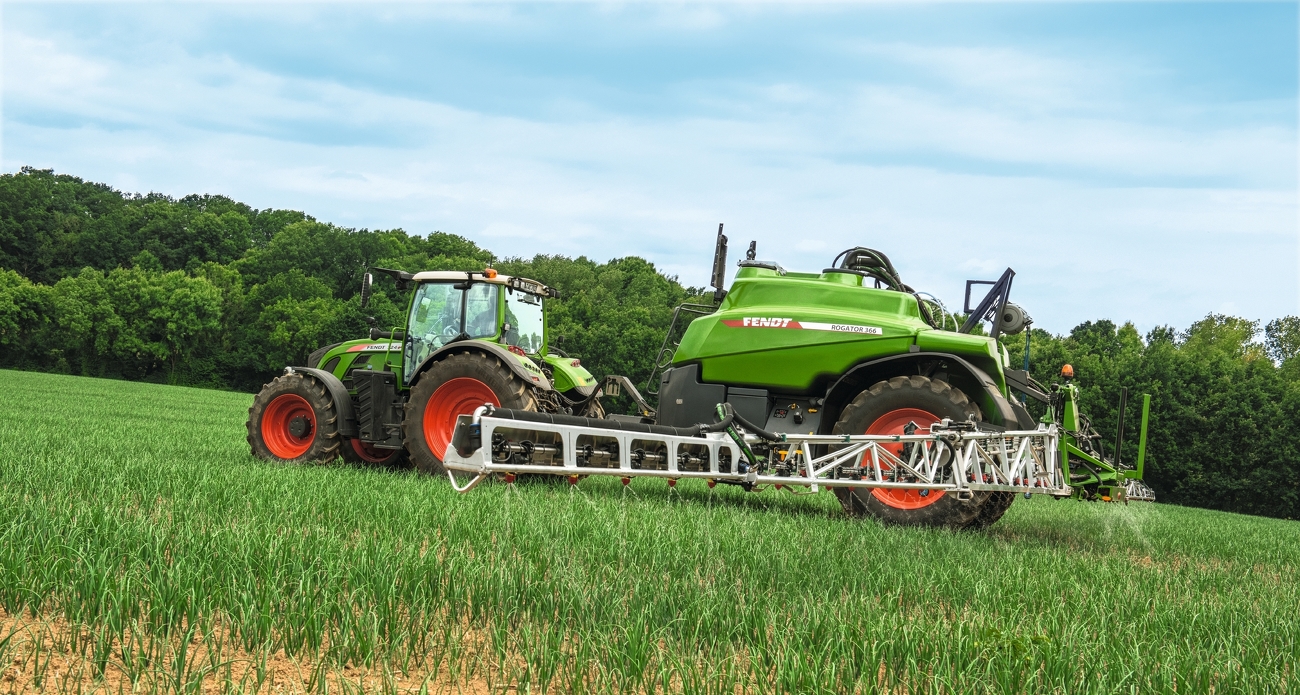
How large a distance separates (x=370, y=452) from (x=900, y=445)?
20.0ft

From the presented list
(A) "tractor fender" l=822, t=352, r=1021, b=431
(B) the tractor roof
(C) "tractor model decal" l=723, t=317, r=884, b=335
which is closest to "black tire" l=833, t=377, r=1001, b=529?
(A) "tractor fender" l=822, t=352, r=1021, b=431

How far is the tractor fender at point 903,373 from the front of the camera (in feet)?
23.9

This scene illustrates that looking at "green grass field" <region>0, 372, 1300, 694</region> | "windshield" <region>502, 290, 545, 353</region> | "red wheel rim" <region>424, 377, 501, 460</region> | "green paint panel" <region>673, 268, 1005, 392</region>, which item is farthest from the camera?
"windshield" <region>502, 290, 545, 353</region>

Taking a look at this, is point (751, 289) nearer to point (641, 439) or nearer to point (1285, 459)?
point (641, 439)

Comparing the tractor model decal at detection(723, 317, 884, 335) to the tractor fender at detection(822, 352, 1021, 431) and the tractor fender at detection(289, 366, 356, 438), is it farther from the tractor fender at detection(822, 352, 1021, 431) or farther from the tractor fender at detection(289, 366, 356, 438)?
the tractor fender at detection(289, 366, 356, 438)

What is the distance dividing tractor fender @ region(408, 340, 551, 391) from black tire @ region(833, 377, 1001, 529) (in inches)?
122

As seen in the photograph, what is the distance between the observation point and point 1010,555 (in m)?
5.99

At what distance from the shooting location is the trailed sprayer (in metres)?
7.09

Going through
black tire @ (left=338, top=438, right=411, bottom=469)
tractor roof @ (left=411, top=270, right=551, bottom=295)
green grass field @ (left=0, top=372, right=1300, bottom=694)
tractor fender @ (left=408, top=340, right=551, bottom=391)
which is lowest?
black tire @ (left=338, top=438, right=411, bottom=469)

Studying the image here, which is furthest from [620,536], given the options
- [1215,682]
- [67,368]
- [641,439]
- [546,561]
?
[67,368]

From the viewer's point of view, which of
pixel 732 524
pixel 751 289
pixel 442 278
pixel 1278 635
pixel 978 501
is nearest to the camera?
pixel 1278 635

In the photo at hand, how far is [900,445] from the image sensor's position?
7.48 m

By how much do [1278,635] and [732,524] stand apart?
3.22 m

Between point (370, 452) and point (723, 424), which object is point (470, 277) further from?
point (723, 424)
